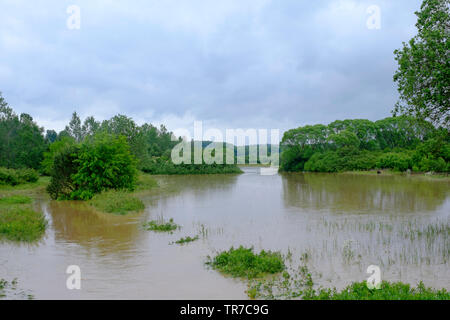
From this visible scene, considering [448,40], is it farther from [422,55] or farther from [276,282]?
[276,282]

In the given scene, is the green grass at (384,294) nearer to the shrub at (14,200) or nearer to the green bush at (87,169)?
the green bush at (87,169)

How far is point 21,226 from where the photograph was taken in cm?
1402

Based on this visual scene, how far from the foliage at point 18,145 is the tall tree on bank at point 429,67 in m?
46.0

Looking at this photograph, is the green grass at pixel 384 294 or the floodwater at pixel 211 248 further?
the floodwater at pixel 211 248

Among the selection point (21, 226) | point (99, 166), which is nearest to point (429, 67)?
point (21, 226)

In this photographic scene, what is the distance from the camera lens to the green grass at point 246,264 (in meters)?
9.01

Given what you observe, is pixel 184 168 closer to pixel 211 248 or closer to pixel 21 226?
pixel 21 226

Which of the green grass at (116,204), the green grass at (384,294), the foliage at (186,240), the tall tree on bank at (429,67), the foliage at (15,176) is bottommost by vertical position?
the foliage at (186,240)

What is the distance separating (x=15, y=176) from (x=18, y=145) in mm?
16202

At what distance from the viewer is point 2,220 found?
48.9 ft

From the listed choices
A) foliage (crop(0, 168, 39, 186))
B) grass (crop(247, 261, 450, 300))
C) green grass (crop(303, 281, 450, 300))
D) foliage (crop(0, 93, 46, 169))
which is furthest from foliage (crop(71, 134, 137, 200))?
foliage (crop(0, 93, 46, 169))

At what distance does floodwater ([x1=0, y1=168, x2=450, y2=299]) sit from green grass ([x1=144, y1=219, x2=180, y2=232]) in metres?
0.40

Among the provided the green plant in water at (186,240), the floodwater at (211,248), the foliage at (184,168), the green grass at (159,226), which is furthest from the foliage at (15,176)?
the foliage at (184,168)
